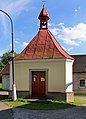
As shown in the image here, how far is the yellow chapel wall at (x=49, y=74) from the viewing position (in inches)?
Result: 890

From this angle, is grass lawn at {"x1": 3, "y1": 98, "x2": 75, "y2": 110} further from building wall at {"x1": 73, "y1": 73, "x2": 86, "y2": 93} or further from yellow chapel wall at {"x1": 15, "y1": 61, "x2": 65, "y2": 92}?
building wall at {"x1": 73, "y1": 73, "x2": 86, "y2": 93}

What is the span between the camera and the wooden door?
22.9 meters

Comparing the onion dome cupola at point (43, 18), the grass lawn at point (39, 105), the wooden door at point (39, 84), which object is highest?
the onion dome cupola at point (43, 18)

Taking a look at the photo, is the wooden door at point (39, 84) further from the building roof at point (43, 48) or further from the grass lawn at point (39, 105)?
the grass lawn at point (39, 105)

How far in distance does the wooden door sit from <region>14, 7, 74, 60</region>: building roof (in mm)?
1435

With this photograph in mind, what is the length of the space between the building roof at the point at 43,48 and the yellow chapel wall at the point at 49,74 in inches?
23.5

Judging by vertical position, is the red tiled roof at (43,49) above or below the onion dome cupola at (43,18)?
below

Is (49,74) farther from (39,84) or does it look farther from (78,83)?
(78,83)

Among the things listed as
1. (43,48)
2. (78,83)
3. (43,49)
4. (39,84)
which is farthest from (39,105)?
(78,83)

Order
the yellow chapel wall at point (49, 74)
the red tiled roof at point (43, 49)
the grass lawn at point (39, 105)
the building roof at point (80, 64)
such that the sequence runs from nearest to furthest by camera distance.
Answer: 1. the grass lawn at point (39, 105)
2. the yellow chapel wall at point (49, 74)
3. the red tiled roof at point (43, 49)
4. the building roof at point (80, 64)

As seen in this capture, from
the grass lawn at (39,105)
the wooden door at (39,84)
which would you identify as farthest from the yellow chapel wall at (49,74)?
the grass lawn at (39,105)

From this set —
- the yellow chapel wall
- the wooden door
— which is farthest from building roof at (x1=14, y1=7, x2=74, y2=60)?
the wooden door

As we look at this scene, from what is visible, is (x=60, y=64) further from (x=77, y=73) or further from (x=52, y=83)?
(x=77, y=73)

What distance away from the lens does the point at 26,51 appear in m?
24.5
